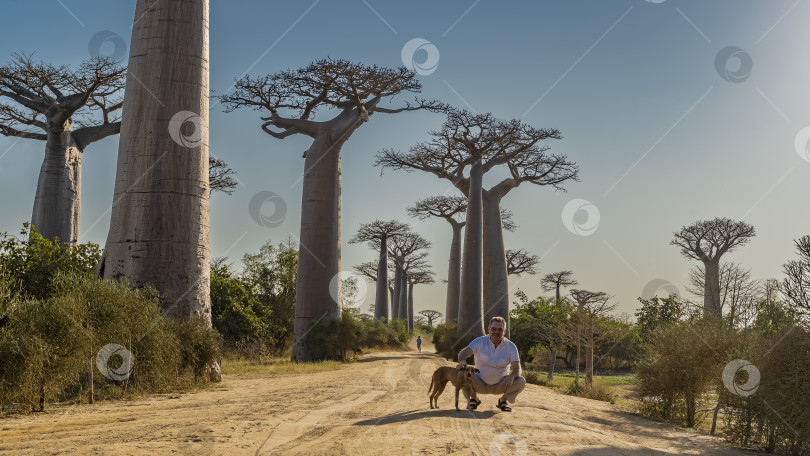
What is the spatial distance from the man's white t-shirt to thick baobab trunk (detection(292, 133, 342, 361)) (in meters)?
11.5

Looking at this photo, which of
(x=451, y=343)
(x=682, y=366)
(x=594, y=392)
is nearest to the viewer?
(x=682, y=366)

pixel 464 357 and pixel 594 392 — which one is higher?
pixel 464 357

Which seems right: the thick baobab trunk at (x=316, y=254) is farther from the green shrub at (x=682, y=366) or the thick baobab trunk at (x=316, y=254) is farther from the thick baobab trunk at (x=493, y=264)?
the green shrub at (x=682, y=366)

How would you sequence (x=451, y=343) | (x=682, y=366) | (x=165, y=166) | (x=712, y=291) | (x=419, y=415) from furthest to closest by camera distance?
(x=451, y=343), (x=712, y=291), (x=165, y=166), (x=682, y=366), (x=419, y=415)

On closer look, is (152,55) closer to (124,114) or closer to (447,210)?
(124,114)

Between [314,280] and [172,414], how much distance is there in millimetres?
11360

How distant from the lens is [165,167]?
9344 mm

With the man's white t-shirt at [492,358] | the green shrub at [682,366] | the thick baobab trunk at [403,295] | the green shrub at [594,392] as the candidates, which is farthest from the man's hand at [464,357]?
the thick baobab trunk at [403,295]

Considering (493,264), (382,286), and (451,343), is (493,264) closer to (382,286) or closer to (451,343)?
(451,343)

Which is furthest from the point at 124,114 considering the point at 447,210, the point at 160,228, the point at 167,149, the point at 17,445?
the point at 447,210

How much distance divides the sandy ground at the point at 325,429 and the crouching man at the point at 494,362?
0.28 metres

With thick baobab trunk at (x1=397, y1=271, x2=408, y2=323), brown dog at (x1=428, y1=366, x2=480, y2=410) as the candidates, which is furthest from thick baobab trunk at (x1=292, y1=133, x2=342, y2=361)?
thick baobab trunk at (x1=397, y1=271, x2=408, y2=323)

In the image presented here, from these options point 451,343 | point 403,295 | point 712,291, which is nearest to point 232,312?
point 451,343

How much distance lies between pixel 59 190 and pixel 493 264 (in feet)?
49.7
